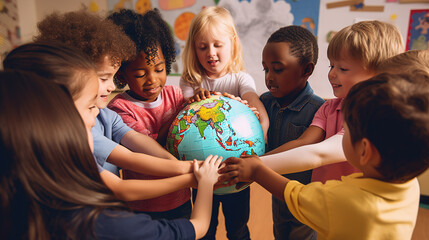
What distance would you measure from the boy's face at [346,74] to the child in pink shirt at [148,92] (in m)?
0.78

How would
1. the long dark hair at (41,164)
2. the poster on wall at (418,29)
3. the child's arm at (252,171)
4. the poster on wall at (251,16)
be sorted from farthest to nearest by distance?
the poster on wall at (251,16), the poster on wall at (418,29), the child's arm at (252,171), the long dark hair at (41,164)

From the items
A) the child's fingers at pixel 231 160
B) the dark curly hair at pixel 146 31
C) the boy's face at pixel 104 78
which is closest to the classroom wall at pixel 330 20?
the dark curly hair at pixel 146 31

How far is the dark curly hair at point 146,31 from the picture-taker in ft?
4.17

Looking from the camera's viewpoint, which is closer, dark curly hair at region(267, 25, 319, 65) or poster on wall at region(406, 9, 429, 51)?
dark curly hair at region(267, 25, 319, 65)

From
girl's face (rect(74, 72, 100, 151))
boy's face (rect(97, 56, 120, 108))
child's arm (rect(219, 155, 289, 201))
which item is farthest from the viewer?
boy's face (rect(97, 56, 120, 108))

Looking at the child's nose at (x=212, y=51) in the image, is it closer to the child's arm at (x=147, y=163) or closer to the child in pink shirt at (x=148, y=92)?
the child in pink shirt at (x=148, y=92)

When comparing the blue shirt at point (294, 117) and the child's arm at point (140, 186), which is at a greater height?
the blue shirt at point (294, 117)

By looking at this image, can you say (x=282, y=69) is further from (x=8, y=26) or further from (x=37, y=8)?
(x=37, y=8)

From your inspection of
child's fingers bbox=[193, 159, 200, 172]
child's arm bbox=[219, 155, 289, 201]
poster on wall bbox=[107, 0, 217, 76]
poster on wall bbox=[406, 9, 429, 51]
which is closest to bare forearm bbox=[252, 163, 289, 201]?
child's arm bbox=[219, 155, 289, 201]

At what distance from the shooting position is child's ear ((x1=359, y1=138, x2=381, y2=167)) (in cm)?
79

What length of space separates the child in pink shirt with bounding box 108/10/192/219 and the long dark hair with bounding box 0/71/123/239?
1.84 ft

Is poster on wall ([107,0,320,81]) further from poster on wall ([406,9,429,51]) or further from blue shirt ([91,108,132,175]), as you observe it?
blue shirt ([91,108,132,175])

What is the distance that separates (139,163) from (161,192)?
6.2 inches

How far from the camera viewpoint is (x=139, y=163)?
44.5 inches
